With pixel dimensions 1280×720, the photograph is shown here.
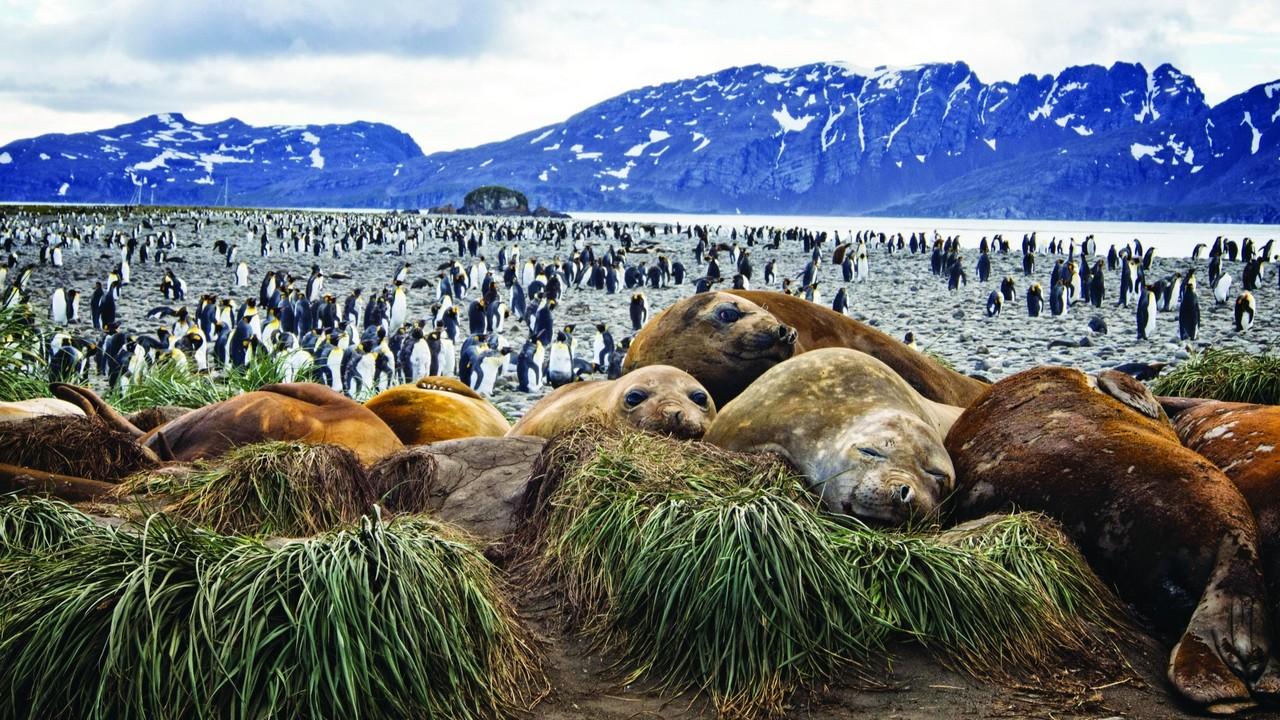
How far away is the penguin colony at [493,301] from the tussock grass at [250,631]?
749cm

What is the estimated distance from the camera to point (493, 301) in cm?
2341

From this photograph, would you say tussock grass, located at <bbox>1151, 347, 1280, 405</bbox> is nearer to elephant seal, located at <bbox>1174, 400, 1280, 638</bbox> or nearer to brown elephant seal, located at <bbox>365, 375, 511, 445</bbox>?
elephant seal, located at <bbox>1174, 400, 1280, 638</bbox>

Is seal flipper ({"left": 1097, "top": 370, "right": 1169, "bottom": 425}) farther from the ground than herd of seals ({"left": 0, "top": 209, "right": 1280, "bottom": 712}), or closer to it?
farther from the ground

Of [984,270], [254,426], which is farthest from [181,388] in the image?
[984,270]

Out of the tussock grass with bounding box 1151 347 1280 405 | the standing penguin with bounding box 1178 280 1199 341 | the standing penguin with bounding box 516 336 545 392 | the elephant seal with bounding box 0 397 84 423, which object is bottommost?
the standing penguin with bounding box 516 336 545 392

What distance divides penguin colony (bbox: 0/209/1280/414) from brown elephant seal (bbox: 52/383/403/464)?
4.18 meters

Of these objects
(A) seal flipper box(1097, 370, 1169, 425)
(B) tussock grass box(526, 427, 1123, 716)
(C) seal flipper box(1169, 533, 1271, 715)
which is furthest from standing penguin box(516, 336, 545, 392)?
(C) seal flipper box(1169, 533, 1271, 715)

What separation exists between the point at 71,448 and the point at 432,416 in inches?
96.6

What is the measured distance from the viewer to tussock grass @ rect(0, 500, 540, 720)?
2.80 meters

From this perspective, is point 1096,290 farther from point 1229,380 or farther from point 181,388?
point 181,388

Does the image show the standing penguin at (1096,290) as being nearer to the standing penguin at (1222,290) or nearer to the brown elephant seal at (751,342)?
the standing penguin at (1222,290)

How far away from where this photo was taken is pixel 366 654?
2947 mm

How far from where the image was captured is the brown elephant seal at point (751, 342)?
6.39 meters

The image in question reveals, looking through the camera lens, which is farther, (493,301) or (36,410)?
(493,301)
